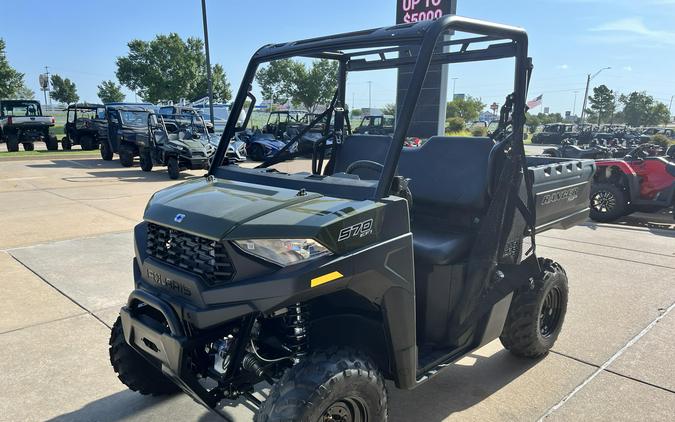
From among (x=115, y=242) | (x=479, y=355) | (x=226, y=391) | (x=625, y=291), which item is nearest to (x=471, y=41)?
(x=479, y=355)

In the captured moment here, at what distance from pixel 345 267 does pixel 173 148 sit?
1201cm

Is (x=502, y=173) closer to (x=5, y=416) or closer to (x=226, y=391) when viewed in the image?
(x=226, y=391)

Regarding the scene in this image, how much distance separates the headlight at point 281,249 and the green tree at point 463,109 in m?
42.1

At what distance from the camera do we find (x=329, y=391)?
194cm

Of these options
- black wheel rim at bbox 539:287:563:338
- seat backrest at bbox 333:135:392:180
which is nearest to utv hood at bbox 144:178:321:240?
seat backrest at bbox 333:135:392:180

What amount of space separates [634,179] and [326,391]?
8167 mm

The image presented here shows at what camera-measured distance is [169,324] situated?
79.6 inches

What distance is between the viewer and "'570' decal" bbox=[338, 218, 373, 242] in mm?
1968

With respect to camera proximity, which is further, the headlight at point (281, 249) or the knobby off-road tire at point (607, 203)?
the knobby off-road tire at point (607, 203)

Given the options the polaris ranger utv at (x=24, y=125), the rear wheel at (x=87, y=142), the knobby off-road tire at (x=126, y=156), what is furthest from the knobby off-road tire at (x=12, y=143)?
the knobby off-road tire at (x=126, y=156)

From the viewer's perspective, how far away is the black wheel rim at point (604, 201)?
27.7 ft

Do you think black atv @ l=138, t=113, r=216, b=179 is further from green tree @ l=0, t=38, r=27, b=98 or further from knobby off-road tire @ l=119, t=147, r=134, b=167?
green tree @ l=0, t=38, r=27, b=98

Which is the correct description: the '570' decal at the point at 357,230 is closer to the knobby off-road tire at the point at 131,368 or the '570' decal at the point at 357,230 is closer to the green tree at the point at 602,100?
the knobby off-road tire at the point at 131,368

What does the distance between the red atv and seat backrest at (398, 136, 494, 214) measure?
6.40 meters
